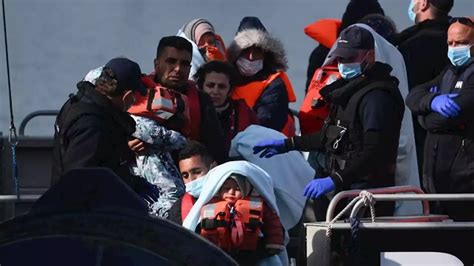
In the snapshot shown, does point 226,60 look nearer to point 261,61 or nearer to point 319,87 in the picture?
point 261,61

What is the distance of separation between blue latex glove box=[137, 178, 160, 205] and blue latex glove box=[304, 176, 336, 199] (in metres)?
0.72

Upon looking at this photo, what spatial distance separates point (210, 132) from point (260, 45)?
134 cm

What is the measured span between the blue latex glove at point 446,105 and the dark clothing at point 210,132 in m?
1.01

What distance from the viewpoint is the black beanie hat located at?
27.0 ft

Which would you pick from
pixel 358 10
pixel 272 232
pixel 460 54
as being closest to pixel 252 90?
pixel 358 10

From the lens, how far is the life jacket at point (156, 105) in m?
6.18

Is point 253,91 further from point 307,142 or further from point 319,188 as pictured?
point 319,188

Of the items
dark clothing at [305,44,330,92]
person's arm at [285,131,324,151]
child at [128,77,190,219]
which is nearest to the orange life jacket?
person's arm at [285,131,324,151]

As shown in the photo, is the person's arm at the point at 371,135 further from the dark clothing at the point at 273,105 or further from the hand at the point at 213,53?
the hand at the point at 213,53

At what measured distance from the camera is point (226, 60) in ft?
25.3

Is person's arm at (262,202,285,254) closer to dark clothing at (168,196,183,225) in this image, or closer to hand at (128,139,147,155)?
dark clothing at (168,196,183,225)

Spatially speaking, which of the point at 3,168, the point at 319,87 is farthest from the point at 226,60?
the point at 3,168

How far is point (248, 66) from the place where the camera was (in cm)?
771

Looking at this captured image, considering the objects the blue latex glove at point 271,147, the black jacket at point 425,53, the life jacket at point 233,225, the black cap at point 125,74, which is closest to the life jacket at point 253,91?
the black jacket at point 425,53
